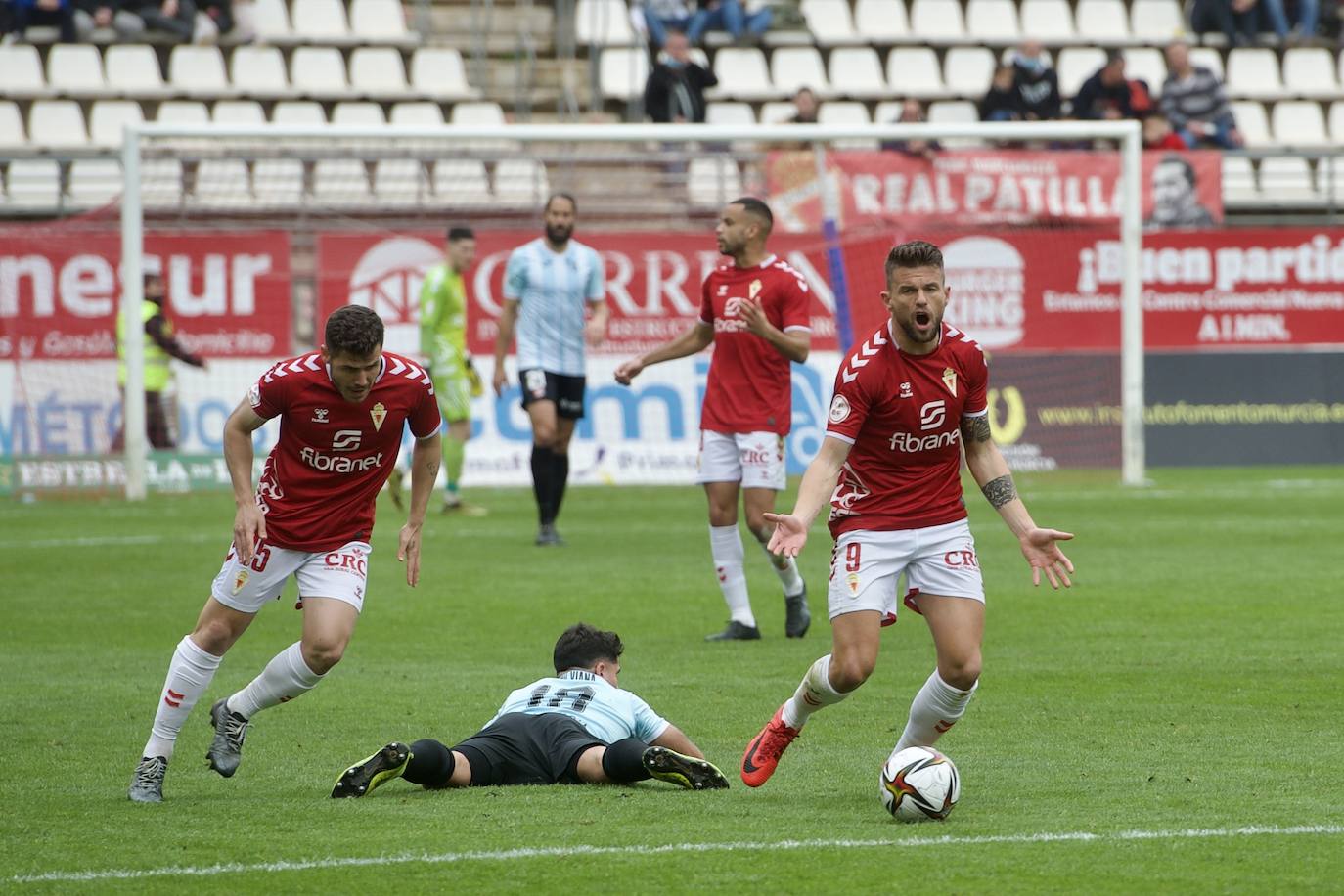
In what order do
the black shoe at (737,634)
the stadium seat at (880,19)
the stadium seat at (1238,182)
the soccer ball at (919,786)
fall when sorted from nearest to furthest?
the soccer ball at (919,786)
the black shoe at (737,634)
the stadium seat at (1238,182)
the stadium seat at (880,19)

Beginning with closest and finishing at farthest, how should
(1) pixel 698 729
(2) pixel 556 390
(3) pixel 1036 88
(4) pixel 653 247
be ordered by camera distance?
(1) pixel 698 729, (2) pixel 556 390, (4) pixel 653 247, (3) pixel 1036 88

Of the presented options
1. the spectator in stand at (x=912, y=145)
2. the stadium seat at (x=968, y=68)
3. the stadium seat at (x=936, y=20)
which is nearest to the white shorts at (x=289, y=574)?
the spectator in stand at (x=912, y=145)

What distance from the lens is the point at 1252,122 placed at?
2788 centimetres

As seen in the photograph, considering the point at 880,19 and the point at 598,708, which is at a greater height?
the point at 880,19

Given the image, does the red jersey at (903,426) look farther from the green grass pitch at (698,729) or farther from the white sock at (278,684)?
the white sock at (278,684)

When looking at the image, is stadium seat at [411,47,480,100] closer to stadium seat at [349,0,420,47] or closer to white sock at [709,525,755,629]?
stadium seat at [349,0,420,47]

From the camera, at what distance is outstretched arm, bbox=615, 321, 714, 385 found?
1117 centimetres

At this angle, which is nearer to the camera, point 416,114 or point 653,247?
point 653,247

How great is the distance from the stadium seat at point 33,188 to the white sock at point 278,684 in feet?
54.7

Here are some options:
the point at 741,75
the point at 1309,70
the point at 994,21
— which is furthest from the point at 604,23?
the point at 1309,70

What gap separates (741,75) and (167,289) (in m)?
10.0

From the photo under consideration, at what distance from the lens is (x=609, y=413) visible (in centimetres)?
2044

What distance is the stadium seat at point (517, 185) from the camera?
884 inches

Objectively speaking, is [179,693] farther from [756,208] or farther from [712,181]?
[712,181]
